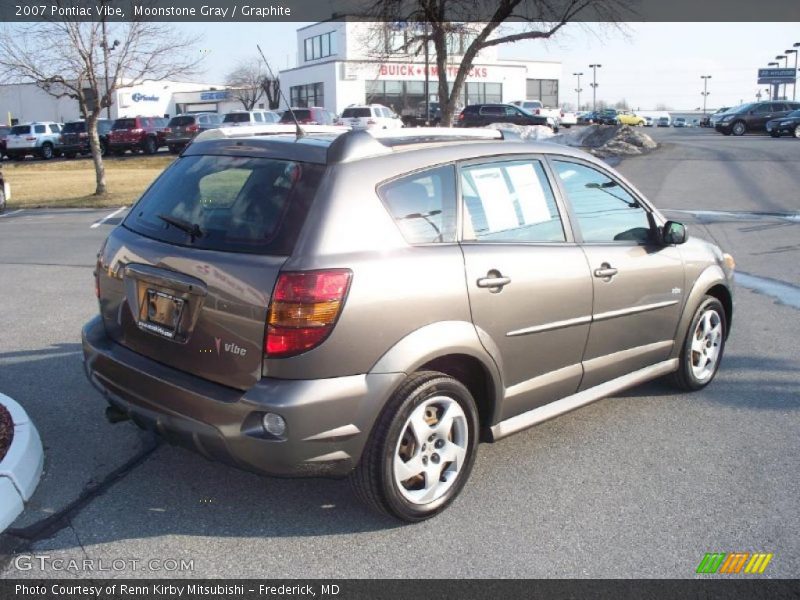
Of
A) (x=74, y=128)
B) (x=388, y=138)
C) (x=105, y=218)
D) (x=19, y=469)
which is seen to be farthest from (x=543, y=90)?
(x=19, y=469)

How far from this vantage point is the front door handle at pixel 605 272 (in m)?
4.48

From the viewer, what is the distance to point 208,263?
139 inches

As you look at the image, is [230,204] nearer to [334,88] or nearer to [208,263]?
[208,263]

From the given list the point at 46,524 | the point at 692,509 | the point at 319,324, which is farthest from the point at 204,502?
the point at 692,509

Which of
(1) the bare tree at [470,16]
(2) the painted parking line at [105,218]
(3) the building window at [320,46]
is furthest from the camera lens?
(3) the building window at [320,46]

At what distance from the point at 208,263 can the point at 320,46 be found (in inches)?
2775

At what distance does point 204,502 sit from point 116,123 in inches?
1639

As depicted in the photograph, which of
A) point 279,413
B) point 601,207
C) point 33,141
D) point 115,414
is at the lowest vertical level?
point 115,414

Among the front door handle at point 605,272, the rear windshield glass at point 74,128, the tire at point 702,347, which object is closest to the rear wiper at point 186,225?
the front door handle at point 605,272

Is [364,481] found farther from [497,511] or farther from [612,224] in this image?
[612,224]

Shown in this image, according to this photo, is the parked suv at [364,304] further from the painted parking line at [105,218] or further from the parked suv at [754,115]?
the parked suv at [754,115]

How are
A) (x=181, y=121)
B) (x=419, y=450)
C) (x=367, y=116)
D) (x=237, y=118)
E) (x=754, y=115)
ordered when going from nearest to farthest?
1. (x=419, y=450)
2. (x=237, y=118)
3. (x=181, y=121)
4. (x=754, y=115)
5. (x=367, y=116)

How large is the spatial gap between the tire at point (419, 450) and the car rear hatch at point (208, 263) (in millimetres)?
628

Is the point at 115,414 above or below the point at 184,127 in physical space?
below
